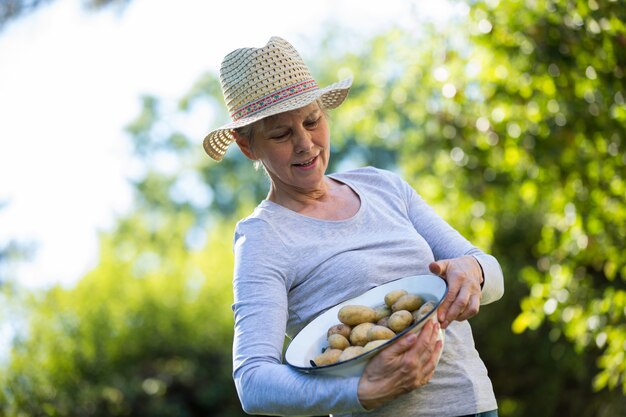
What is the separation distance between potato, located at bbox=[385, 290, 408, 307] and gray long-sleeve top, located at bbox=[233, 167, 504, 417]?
107 mm

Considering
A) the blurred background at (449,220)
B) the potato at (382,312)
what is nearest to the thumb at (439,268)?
the potato at (382,312)

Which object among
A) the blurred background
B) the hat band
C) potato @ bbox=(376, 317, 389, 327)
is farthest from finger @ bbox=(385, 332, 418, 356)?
the blurred background

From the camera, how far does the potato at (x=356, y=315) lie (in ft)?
5.27

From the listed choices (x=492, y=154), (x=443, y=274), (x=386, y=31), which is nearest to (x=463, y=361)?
(x=443, y=274)

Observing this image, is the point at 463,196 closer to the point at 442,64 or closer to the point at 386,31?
the point at 442,64

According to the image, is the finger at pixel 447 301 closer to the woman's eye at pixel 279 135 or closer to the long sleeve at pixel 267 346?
the long sleeve at pixel 267 346

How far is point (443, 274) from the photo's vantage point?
1.65 m

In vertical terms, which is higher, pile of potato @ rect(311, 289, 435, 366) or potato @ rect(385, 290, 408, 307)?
potato @ rect(385, 290, 408, 307)

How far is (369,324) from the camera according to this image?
158cm

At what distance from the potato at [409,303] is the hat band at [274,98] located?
19.3 inches

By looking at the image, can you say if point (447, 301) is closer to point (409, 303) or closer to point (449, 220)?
point (409, 303)

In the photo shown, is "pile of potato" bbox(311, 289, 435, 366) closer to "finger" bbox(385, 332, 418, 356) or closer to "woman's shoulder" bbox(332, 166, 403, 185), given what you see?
"finger" bbox(385, 332, 418, 356)

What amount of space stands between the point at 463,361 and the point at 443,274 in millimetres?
210

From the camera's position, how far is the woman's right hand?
146 centimetres
